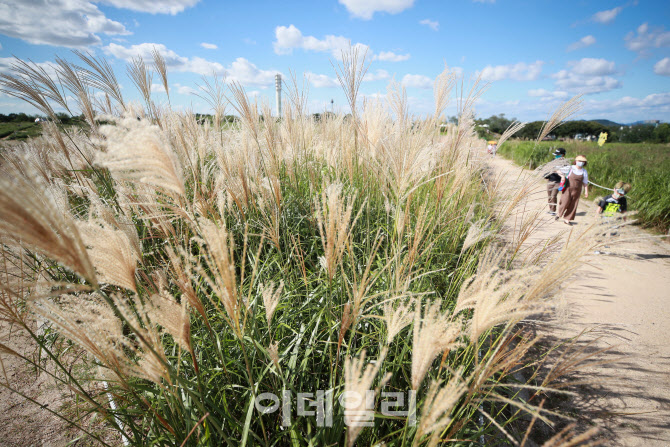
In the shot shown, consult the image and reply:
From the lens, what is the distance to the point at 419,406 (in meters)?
1.27

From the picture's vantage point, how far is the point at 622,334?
2.78 metres

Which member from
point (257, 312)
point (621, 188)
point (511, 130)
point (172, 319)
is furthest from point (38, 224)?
point (621, 188)

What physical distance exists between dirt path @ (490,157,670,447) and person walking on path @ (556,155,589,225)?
1845mm

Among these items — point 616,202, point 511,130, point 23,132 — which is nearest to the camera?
point 511,130

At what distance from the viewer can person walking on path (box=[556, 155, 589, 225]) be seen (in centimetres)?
581

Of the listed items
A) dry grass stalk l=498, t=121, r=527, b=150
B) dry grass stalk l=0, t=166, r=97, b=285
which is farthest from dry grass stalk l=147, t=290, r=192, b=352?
dry grass stalk l=498, t=121, r=527, b=150

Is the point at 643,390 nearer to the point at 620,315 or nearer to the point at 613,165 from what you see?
the point at 620,315

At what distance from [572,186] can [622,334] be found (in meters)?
4.29

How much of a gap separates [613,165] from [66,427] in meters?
14.4

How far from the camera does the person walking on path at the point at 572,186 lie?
5.81 metres

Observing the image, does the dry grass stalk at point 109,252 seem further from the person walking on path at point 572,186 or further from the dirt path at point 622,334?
the person walking on path at point 572,186

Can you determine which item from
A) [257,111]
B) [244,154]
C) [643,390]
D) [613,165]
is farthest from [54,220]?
[613,165]

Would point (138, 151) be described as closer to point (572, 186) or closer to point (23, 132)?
point (572, 186)

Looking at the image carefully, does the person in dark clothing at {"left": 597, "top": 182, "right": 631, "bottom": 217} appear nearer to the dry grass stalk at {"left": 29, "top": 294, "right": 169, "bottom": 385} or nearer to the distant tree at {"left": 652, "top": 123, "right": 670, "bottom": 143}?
the dry grass stalk at {"left": 29, "top": 294, "right": 169, "bottom": 385}
